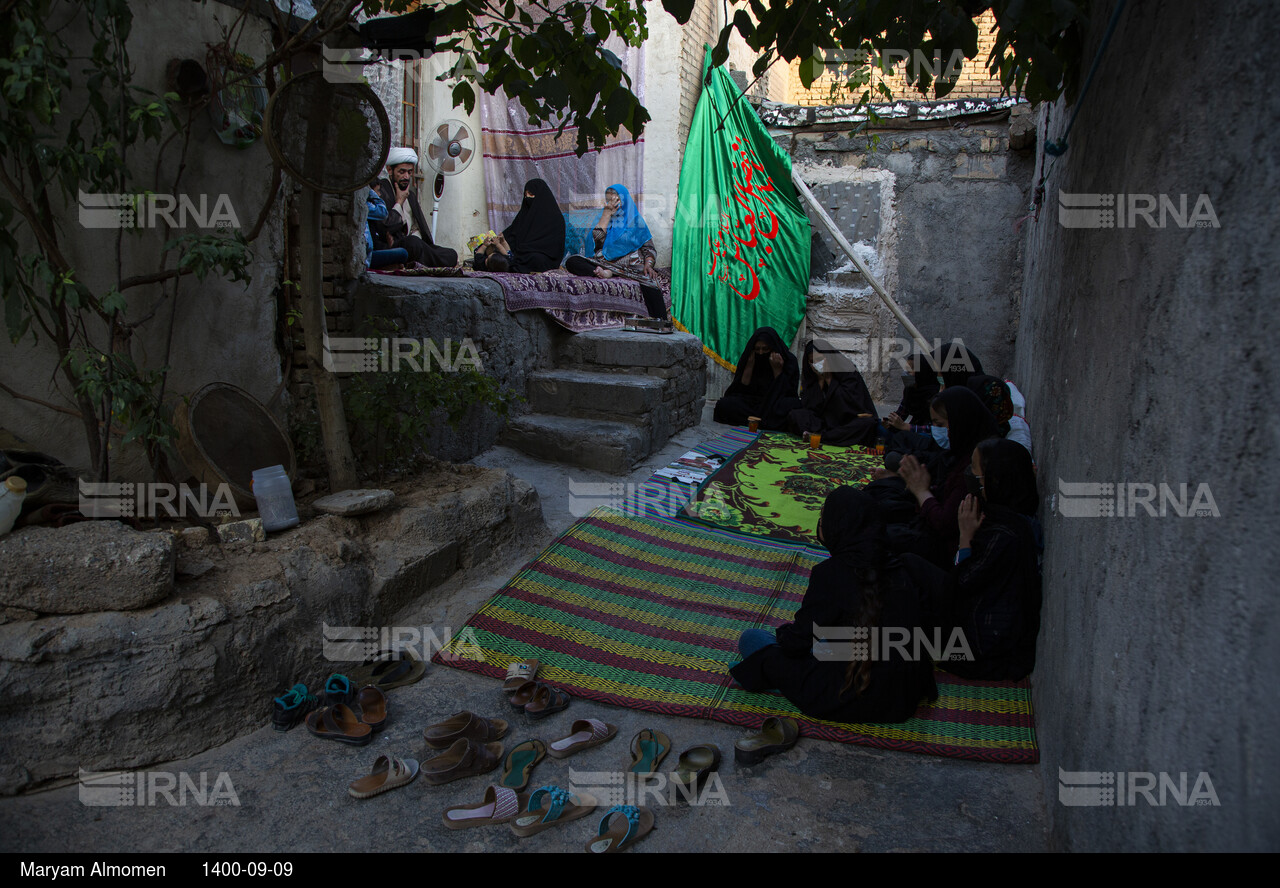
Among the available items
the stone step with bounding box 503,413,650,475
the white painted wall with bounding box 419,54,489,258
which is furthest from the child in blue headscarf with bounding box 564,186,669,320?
the stone step with bounding box 503,413,650,475

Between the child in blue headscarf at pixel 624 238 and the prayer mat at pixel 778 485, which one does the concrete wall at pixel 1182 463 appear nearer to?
the prayer mat at pixel 778 485

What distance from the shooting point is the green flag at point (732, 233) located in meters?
8.17

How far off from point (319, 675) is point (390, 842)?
3.03 ft

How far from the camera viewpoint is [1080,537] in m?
2.00

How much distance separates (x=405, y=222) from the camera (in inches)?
263

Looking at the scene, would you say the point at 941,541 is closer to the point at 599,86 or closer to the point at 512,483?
the point at 512,483

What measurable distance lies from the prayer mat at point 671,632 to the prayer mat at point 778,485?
0.94ft

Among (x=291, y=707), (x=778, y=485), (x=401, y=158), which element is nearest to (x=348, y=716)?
(x=291, y=707)

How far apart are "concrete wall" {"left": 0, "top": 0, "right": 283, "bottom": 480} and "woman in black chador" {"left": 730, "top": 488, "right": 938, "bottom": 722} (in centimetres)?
275

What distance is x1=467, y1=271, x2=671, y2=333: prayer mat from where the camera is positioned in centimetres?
549

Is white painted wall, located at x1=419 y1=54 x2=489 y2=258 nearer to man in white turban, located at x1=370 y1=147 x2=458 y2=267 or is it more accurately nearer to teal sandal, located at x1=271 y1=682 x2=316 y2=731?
man in white turban, located at x1=370 y1=147 x2=458 y2=267

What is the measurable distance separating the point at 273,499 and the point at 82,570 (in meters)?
0.78

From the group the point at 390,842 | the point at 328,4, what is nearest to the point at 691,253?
the point at 328,4

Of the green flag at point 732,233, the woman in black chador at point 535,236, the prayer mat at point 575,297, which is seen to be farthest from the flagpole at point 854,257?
the woman in black chador at point 535,236
